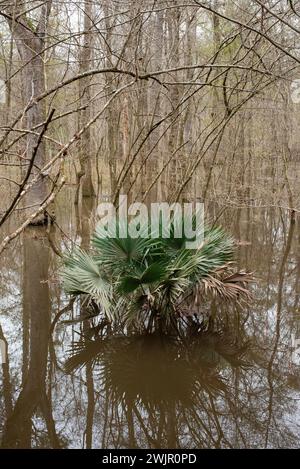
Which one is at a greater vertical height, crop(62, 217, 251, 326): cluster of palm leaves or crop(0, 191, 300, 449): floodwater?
crop(62, 217, 251, 326): cluster of palm leaves

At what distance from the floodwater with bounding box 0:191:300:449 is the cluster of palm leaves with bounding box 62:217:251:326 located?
1.55 feet

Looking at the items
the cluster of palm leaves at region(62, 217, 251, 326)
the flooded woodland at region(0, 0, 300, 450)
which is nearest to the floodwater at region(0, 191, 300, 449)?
the flooded woodland at region(0, 0, 300, 450)

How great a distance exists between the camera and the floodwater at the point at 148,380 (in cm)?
396

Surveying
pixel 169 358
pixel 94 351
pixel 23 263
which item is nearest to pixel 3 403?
pixel 94 351

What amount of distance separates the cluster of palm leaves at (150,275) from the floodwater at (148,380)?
0.47m

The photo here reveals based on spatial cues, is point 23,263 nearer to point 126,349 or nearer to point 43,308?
point 43,308

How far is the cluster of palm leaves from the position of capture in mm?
5723

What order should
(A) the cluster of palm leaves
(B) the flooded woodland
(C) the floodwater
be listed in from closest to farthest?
(B) the flooded woodland < (C) the floodwater < (A) the cluster of palm leaves

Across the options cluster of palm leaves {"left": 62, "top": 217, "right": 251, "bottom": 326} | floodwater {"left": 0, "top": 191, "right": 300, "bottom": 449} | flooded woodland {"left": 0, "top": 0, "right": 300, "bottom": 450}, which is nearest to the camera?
flooded woodland {"left": 0, "top": 0, "right": 300, "bottom": 450}

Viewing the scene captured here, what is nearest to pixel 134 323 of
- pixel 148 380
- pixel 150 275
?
pixel 150 275

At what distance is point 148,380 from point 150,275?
135 cm

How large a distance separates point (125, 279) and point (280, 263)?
5.98 m

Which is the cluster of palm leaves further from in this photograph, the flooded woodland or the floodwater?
the floodwater

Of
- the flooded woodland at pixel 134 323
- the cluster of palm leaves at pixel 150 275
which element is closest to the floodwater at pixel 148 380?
the flooded woodland at pixel 134 323
